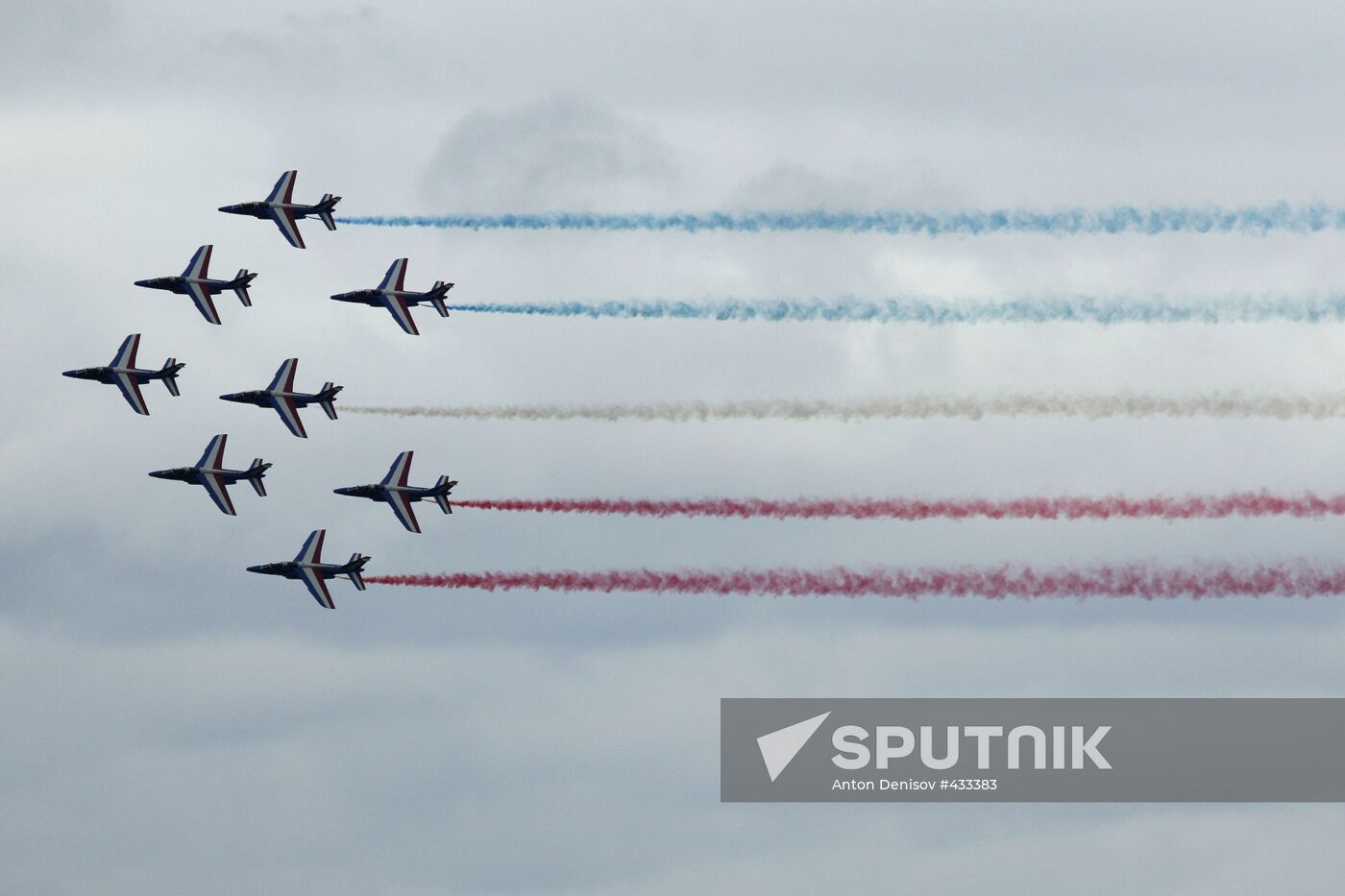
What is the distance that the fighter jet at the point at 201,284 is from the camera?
120m

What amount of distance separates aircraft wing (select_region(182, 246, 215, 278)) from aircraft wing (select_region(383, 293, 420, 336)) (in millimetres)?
10977

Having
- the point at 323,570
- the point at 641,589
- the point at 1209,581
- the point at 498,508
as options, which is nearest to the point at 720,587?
the point at 641,589

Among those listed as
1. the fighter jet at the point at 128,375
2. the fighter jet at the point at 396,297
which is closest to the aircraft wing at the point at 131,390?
the fighter jet at the point at 128,375

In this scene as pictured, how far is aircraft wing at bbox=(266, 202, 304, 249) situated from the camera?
118 meters

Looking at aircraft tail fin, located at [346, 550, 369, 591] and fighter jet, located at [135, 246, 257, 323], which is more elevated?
fighter jet, located at [135, 246, 257, 323]

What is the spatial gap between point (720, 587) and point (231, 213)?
34066mm

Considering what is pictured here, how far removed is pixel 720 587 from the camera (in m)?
97.2

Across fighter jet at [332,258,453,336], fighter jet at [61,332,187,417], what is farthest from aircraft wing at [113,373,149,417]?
fighter jet at [332,258,453,336]

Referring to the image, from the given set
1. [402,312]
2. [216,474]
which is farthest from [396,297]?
[216,474]

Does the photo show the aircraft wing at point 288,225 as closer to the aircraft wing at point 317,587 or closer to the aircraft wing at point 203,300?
the aircraft wing at point 203,300

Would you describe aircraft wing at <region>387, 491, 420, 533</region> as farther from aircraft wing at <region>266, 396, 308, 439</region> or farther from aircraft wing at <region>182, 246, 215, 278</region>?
aircraft wing at <region>182, 246, 215, 278</region>

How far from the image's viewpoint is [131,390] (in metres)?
123

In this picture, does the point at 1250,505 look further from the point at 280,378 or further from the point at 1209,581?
the point at 280,378

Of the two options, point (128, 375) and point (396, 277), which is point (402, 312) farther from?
point (128, 375)
